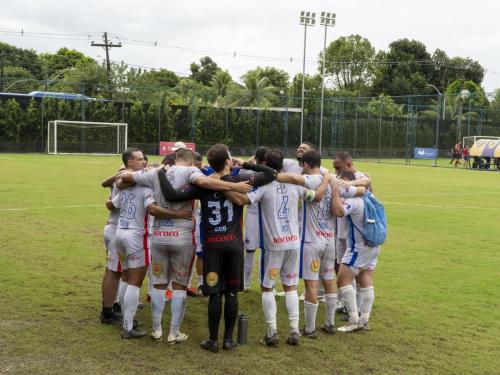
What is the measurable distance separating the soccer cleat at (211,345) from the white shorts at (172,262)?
23.4 inches

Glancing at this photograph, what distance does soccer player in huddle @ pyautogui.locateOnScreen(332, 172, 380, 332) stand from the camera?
637 centimetres

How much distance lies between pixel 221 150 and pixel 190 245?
983 millimetres

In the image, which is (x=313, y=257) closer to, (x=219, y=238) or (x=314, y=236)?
(x=314, y=236)

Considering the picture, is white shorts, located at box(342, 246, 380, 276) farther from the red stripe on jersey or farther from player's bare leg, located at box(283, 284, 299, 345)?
the red stripe on jersey

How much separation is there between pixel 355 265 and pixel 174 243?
1.98 metres

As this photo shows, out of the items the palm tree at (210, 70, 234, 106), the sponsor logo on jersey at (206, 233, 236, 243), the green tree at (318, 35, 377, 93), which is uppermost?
the green tree at (318, 35, 377, 93)

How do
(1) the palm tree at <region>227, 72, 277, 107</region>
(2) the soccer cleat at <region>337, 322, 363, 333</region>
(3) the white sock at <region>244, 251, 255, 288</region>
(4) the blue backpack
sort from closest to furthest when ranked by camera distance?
(4) the blue backpack < (2) the soccer cleat at <region>337, 322, 363, 333</region> < (3) the white sock at <region>244, 251, 255, 288</region> < (1) the palm tree at <region>227, 72, 277, 107</region>

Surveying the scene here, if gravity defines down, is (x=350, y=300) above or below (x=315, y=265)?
below

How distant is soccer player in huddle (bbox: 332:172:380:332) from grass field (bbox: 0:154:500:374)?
0.61ft

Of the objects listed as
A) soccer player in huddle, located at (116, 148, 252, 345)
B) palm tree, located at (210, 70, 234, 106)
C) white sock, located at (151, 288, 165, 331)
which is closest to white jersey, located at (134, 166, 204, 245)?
soccer player in huddle, located at (116, 148, 252, 345)

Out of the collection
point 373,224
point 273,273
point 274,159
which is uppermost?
point 274,159

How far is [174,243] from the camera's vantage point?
574 centimetres

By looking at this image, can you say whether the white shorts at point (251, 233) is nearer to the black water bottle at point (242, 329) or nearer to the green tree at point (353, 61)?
the black water bottle at point (242, 329)

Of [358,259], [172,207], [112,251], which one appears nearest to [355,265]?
[358,259]
